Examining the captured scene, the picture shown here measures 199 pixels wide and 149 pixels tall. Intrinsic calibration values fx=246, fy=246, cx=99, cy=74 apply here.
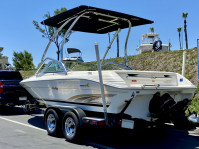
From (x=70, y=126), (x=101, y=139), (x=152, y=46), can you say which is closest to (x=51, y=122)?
(x=70, y=126)

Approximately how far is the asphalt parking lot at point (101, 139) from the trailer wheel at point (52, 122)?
0.15 m

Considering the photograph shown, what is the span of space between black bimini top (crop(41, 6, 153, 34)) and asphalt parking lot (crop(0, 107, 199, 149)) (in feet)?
10.9

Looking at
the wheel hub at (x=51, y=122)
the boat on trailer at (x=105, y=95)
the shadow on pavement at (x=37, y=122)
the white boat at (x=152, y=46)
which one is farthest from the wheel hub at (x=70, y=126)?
the white boat at (x=152, y=46)

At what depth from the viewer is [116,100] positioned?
500 centimetres

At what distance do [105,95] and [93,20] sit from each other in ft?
11.6

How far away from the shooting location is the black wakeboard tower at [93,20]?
695 cm

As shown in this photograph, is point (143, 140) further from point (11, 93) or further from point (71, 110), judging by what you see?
point (11, 93)

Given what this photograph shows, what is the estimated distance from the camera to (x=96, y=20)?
7.96 meters

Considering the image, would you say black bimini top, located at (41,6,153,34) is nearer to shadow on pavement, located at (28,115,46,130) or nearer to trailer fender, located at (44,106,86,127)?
trailer fender, located at (44,106,86,127)

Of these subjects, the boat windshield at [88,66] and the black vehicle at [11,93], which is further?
the black vehicle at [11,93]

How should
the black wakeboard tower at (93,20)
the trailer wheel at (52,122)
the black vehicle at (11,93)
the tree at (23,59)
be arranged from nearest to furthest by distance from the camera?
the trailer wheel at (52,122) < the black wakeboard tower at (93,20) < the black vehicle at (11,93) < the tree at (23,59)

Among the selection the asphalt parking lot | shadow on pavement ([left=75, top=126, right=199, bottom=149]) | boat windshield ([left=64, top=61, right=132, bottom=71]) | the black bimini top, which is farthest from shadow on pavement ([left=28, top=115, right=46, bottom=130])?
the black bimini top

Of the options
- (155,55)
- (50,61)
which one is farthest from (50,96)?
(155,55)

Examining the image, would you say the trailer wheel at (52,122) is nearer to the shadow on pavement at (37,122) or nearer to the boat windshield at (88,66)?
the shadow on pavement at (37,122)
